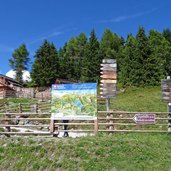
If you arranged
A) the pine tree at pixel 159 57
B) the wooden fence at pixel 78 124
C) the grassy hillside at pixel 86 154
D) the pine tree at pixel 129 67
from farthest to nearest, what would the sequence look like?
the pine tree at pixel 129 67 → the pine tree at pixel 159 57 → the wooden fence at pixel 78 124 → the grassy hillside at pixel 86 154

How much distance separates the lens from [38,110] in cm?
3116

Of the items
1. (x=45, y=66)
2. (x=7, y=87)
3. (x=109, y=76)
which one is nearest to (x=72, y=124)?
(x=109, y=76)

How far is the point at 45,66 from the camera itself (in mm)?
67500

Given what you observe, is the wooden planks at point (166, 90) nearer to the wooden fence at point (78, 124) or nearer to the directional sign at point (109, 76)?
the wooden fence at point (78, 124)

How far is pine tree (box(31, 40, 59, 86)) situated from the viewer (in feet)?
219

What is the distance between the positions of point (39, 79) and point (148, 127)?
48.1m

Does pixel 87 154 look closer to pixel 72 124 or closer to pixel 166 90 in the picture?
pixel 72 124

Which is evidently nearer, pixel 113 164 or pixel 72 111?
pixel 113 164

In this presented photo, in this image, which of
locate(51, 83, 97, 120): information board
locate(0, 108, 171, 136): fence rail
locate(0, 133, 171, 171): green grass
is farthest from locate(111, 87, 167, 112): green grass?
locate(0, 133, 171, 171): green grass

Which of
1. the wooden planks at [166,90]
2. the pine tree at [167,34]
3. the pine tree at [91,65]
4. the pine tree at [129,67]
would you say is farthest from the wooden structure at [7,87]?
the wooden planks at [166,90]

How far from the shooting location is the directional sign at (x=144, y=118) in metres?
16.0

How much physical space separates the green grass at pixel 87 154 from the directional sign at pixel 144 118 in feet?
7.65

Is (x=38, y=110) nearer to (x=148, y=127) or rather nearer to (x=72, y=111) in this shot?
(x=148, y=127)

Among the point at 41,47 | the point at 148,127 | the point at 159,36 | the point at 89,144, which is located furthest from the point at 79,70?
the point at 89,144
